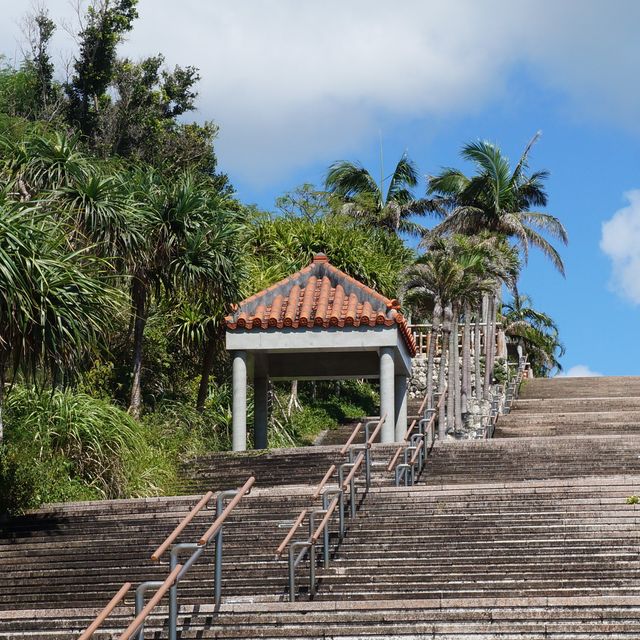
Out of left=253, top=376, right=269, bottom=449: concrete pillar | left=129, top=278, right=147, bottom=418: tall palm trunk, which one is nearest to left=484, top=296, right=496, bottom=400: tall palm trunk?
left=253, top=376, right=269, bottom=449: concrete pillar

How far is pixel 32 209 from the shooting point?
1517cm

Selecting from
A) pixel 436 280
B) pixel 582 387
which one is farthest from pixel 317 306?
pixel 582 387

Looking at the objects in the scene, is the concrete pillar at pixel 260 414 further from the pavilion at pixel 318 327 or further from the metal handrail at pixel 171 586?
the metal handrail at pixel 171 586

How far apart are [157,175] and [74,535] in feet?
31.5

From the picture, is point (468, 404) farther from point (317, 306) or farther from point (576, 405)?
point (317, 306)

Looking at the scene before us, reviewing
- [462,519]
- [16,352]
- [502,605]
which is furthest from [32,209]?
[502,605]

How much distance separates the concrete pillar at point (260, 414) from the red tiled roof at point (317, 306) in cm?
211

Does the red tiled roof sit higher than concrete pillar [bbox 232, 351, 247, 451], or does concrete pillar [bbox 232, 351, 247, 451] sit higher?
the red tiled roof

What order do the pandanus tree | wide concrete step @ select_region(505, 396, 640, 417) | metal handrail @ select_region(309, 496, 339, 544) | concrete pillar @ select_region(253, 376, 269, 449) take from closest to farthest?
1. metal handrail @ select_region(309, 496, 339, 544)
2. the pandanus tree
3. concrete pillar @ select_region(253, 376, 269, 449)
4. wide concrete step @ select_region(505, 396, 640, 417)

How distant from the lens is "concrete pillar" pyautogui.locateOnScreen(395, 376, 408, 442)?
904 inches

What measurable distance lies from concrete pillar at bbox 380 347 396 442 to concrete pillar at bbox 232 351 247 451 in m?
2.15

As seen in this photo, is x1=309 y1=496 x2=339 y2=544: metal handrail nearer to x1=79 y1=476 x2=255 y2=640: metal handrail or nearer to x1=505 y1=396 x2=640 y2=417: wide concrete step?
x1=79 y1=476 x2=255 y2=640: metal handrail

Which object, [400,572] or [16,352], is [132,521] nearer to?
[16,352]

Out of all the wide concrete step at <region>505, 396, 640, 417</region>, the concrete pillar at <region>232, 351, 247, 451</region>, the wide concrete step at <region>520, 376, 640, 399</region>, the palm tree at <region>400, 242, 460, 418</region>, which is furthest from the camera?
the wide concrete step at <region>520, 376, 640, 399</region>
